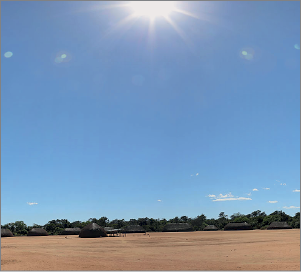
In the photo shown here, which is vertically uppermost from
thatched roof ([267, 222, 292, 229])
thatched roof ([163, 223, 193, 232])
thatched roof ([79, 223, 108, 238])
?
thatched roof ([79, 223, 108, 238])

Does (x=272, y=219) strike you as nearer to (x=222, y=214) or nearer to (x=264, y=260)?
(x=222, y=214)

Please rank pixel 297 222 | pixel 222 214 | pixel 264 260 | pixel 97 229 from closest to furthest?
pixel 264 260
pixel 97 229
pixel 297 222
pixel 222 214

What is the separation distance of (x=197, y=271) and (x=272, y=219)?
9111 cm

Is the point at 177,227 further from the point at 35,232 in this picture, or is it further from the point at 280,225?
the point at 35,232

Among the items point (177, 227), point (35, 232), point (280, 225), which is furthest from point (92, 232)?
point (280, 225)

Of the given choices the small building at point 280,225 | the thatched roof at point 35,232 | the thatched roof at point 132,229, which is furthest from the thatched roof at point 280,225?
the thatched roof at point 35,232

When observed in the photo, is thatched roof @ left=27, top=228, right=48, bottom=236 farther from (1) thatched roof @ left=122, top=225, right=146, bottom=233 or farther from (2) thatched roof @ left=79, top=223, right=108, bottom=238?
(2) thatched roof @ left=79, top=223, right=108, bottom=238

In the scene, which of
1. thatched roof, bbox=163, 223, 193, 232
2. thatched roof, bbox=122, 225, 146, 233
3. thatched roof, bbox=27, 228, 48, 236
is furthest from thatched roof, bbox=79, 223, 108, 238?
thatched roof, bbox=163, 223, 193, 232

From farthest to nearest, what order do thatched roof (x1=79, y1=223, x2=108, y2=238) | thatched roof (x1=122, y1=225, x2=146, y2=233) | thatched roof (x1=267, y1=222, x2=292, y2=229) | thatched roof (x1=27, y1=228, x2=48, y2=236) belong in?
thatched roof (x1=267, y1=222, x2=292, y2=229)
thatched roof (x1=122, y1=225, x2=146, y2=233)
thatched roof (x1=27, y1=228, x2=48, y2=236)
thatched roof (x1=79, y1=223, x2=108, y2=238)

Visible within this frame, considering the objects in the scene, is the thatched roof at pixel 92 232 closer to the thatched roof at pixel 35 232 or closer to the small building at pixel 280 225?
the thatched roof at pixel 35 232

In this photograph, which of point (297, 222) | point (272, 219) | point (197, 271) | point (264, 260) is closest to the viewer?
point (197, 271)

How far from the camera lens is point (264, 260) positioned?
17.7m

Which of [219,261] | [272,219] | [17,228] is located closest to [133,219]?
[17,228]

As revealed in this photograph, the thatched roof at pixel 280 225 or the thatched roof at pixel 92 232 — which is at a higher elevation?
the thatched roof at pixel 92 232
